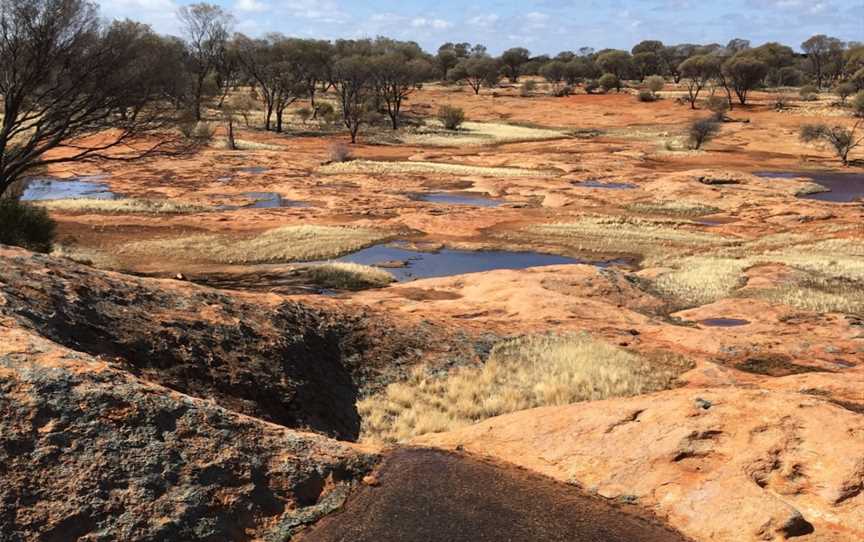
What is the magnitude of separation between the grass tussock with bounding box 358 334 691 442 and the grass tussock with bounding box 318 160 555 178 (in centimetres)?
3792

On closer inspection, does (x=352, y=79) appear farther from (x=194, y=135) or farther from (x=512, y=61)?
(x=512, y=61)

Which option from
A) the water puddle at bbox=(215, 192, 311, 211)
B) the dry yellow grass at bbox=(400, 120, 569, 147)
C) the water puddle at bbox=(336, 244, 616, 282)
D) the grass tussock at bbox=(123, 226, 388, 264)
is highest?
the dry yellow grass at bbox=(400, 120, 569, 147)

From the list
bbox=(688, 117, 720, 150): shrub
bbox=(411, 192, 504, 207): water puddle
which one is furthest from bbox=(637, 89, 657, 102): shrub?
bbox=(411, 192, 504, 207): water puddle

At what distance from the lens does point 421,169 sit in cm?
5347

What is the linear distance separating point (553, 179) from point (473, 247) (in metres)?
21.0

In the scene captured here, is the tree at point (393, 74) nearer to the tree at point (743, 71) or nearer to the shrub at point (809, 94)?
the tree at point (743, 71)

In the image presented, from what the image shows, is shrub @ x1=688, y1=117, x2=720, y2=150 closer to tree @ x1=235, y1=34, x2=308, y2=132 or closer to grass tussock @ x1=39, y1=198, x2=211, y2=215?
tree @ x1=235, y1=34, x2=308, y2=132

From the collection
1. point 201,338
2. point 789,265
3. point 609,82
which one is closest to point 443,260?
point 789,265

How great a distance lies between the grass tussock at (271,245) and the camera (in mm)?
27766

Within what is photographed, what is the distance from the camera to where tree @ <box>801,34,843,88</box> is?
117m

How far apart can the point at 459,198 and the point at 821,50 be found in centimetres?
10730

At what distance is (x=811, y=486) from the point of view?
717 centimetres

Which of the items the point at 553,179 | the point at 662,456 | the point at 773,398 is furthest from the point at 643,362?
the point at 553,179

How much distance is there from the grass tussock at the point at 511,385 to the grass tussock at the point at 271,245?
1586 cm
